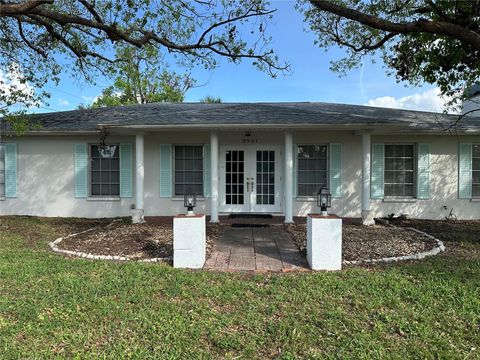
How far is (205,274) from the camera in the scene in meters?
5.09

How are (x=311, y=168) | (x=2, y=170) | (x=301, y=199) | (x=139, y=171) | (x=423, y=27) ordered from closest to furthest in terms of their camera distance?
(x=423, y=27) < (x=139, y=171) < (x=301, y=199) < (x=311, y=168) < (x=2, y=170)

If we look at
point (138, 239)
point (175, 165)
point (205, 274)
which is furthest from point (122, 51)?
point (205, 274)

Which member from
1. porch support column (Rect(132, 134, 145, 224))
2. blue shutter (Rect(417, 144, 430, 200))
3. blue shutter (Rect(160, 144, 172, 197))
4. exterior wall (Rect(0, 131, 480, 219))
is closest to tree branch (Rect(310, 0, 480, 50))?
exterior wall (Rect(0, 131, 480, 219))

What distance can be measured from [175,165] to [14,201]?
521 cm

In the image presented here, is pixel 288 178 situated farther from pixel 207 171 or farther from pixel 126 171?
pixel 126 171

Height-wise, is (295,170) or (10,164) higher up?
(10,164)

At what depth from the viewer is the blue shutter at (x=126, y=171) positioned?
10953 millimetres

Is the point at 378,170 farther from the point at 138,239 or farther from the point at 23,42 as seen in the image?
Answer: the point at 23,42

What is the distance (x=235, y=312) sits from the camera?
386cm

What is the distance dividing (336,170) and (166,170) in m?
5.18

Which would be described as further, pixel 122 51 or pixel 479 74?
pixel 122 51

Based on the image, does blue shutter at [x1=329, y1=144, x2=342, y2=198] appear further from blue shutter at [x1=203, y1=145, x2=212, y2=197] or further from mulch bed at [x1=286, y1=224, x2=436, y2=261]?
blue shutter at [x1=203, y1=145, x2=212, y2=197]

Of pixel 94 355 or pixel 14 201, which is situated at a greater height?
pixel 14 201

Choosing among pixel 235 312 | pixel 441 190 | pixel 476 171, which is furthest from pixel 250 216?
pixel 476 171
